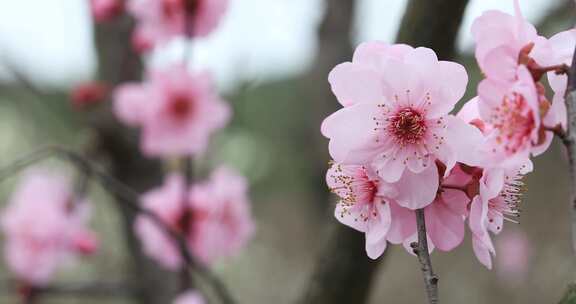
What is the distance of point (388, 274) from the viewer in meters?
3.80

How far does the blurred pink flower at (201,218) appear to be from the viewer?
164cm

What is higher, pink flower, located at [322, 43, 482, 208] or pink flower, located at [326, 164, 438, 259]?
pink flower, located at [322, 43, 482, 208]

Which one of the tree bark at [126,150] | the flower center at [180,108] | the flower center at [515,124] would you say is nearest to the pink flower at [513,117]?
the flower center at [515,124]

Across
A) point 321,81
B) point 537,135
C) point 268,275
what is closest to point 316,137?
point 321,81

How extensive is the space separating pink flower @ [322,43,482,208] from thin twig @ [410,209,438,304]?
1 centimetres

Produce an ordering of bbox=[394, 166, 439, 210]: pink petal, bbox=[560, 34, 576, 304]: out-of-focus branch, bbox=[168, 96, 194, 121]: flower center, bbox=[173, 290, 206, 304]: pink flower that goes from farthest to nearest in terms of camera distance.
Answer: bbox=[168, 96, 194, 121]: flower center → bbox=[173, 290, 206, 304]: pink flower → bbox=[394, 166, 439, 210]: pink petal → bbox=[560, 34, 576, 304]: out-of-focus branch

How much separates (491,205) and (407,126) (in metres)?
0.09

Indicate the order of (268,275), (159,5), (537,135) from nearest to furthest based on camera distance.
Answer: (537,135) → (159,5) → (268,275)

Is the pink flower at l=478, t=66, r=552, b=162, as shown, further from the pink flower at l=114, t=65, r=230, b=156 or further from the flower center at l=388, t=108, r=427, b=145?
the pink flower at l=114, t=65, r=230, b=156

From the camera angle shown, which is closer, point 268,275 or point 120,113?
point 120,113

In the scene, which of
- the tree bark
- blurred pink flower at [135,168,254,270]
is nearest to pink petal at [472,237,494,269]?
blurred pink flower at [135,168,254,270]

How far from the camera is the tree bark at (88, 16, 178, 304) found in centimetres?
180

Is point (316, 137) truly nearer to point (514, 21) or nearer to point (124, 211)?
point (124, 211)

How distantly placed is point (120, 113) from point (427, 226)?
4.31ft
